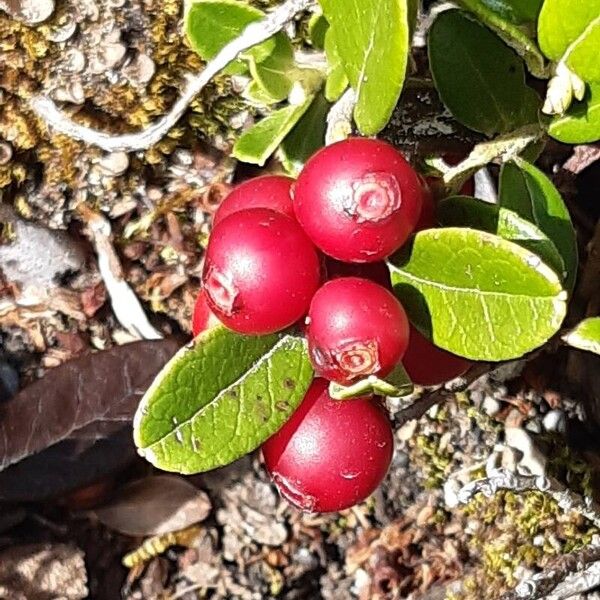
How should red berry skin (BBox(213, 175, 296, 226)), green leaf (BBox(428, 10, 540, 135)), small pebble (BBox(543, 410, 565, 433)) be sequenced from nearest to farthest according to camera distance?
1. red berry skin (BBox(213, 175, 296, 226))
2. green leaf (BBox(428, 10, 540, 135))
3. small pebble (BBox(543, 410, 565, 433))

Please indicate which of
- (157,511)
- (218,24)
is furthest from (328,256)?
(157,511)

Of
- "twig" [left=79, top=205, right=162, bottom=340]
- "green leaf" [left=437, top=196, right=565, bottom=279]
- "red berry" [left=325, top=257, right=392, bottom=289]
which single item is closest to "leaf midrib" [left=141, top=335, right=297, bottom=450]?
"red berry" [left=325, top=257, right=392, bottom=289]

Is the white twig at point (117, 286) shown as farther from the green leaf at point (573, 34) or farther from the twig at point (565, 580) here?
the green leaf at point (573, 34)

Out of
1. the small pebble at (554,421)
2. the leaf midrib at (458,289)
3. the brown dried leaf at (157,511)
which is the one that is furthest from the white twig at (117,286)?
the leaf midrib at (458,289)

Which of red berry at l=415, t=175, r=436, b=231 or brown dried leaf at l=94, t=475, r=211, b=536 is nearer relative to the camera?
red berry at l=415, t=175, r=436, b=231

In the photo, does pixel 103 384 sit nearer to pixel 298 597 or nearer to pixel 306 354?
pixel 298 597

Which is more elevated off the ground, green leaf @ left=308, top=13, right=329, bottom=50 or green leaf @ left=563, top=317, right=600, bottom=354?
green leaf @ left=308, top=13, right=329, bottom=50

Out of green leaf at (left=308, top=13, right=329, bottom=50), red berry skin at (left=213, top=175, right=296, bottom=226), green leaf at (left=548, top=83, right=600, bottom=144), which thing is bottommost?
green leaf at (left=548, top=83, right=600, bottom=144)

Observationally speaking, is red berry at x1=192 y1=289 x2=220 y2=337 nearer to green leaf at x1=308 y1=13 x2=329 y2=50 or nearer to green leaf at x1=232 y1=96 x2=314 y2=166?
green leaf at x1=232 y1=96 x2=314 y2=166
